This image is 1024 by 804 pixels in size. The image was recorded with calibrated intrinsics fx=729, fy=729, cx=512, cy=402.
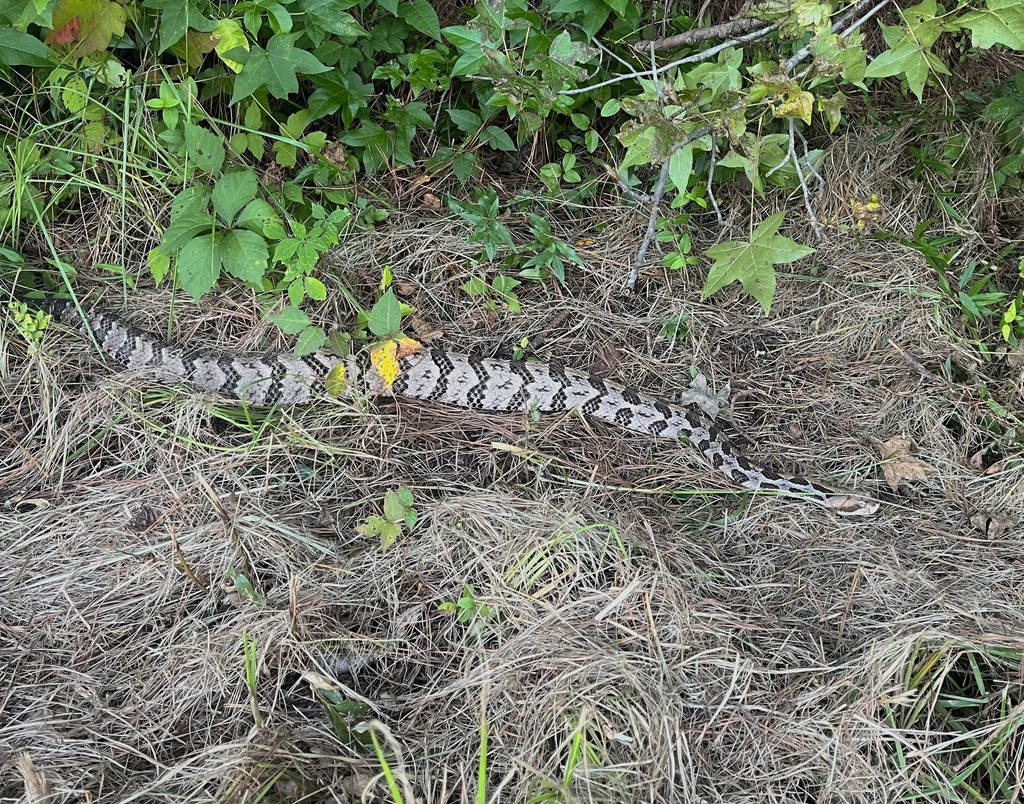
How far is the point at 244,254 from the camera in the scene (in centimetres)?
319

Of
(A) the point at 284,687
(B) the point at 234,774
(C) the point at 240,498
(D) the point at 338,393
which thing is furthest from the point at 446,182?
(B) the point at 234,774

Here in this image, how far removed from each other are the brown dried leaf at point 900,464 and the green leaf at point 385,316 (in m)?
2.34

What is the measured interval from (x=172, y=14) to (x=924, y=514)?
3.90 m

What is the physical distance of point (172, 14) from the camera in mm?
3135

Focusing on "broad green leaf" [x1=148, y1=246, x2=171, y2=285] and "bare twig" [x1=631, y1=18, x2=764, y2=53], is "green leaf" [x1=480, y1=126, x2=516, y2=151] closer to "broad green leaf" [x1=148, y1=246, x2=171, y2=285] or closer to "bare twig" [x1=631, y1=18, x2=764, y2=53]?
"bare twig" [x1=631, y1=18, x2=764, y2=53]

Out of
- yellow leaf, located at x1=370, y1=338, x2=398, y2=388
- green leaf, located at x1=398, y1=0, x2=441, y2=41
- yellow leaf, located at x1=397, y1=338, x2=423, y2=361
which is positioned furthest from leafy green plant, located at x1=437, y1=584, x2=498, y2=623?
green leaf, located at x1=398, y1=0, x2=441, y2=41

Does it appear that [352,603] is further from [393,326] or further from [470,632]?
[393,326]

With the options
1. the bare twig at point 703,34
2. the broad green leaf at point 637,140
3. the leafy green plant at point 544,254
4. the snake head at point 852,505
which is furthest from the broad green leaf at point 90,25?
the snake head at point 852,505

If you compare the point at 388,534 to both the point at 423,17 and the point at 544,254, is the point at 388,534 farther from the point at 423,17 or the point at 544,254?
the point at 423,17

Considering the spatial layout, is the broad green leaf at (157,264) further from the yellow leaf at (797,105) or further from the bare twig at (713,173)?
the yellow leaf at (797,105)

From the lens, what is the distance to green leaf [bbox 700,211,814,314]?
9.87ft

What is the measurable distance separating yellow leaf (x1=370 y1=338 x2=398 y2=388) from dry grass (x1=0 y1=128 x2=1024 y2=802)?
0.22 metres

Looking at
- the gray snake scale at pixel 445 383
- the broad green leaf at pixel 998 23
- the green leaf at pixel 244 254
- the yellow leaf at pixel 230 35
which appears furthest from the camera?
the gray snake scale at pixel 445 383

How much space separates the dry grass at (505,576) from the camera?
2.24 meters
